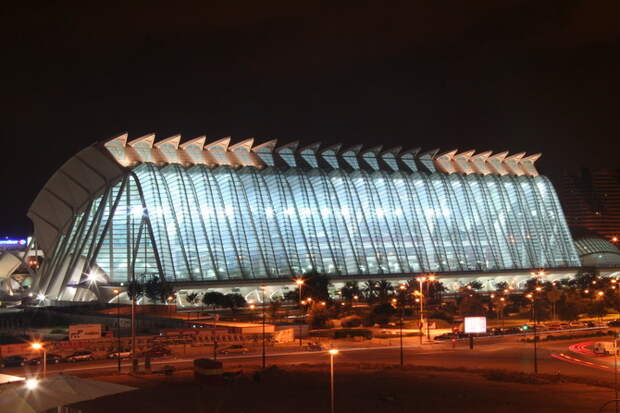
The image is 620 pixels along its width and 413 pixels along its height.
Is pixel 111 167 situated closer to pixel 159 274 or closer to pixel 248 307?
pixel 159 274

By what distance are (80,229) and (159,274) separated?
45.1 feet

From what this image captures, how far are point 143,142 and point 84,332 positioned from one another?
49.0 meters

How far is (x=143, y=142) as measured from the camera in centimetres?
10612

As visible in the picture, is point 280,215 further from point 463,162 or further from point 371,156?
point 463,162

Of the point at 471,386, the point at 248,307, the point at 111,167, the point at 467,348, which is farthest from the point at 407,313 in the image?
the point at 471,386

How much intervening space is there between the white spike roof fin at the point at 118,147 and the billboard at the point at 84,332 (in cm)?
4520

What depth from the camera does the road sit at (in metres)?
50.6

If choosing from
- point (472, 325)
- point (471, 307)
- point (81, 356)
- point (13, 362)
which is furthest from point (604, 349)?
point (13, 362)

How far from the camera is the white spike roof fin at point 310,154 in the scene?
121 metres

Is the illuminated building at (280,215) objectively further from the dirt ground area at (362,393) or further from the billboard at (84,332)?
the dirt ground area at (362,393)

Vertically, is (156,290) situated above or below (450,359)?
above

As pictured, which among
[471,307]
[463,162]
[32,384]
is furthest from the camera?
[463,162]

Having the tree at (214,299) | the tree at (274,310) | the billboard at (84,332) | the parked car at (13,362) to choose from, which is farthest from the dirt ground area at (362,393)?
the tree at (214,299)

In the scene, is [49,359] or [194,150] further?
[194,150]
